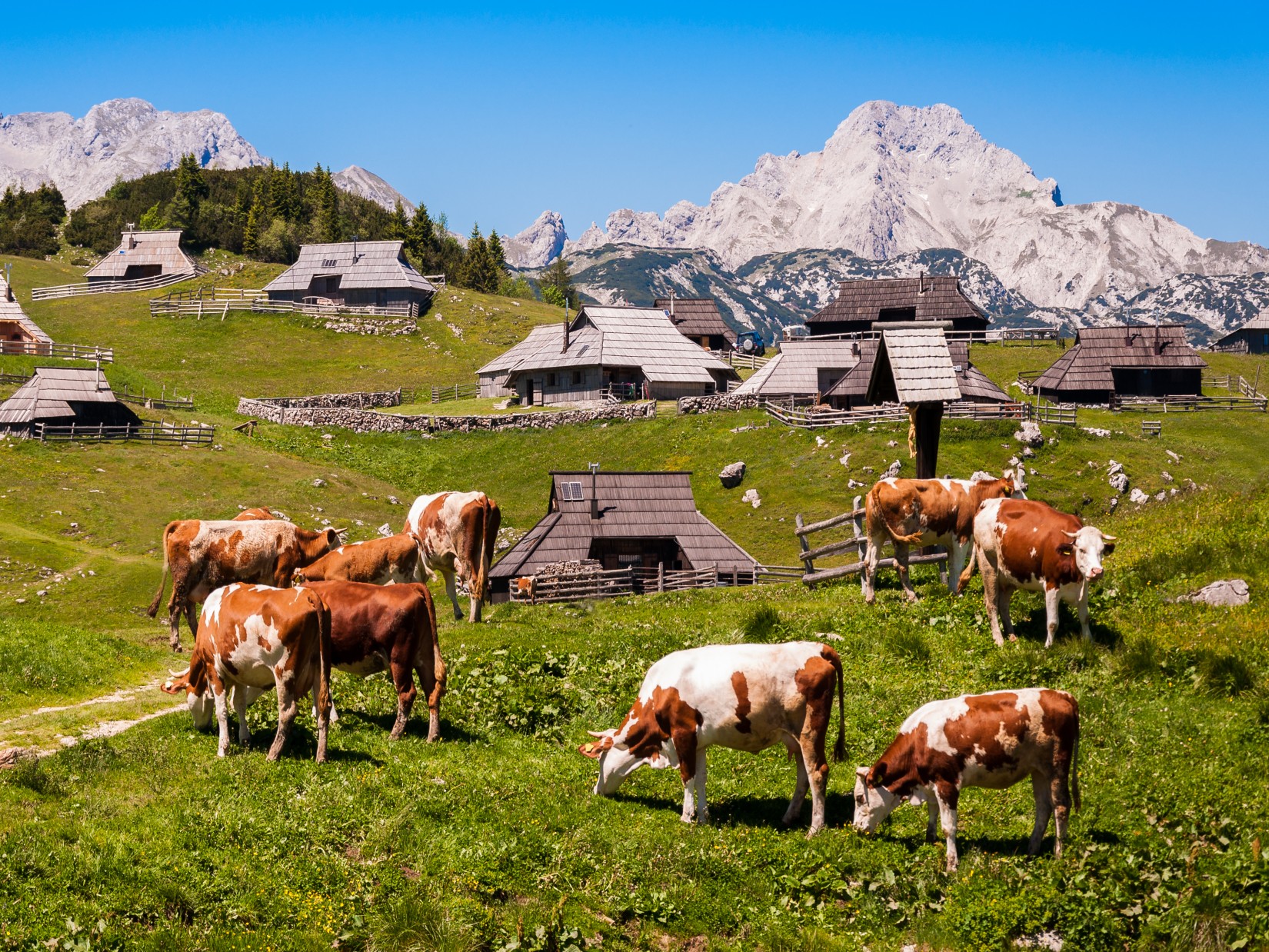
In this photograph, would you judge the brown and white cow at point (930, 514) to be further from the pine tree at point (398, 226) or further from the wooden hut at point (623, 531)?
the pine tree at point (398, 226)

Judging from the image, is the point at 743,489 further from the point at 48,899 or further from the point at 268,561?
the point at 48,899

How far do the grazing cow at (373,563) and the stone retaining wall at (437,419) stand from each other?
4328 centimetres

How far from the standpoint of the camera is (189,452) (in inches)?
2162

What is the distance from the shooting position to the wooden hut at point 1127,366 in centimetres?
7312

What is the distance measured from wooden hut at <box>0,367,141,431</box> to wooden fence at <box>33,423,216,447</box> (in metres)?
0.46

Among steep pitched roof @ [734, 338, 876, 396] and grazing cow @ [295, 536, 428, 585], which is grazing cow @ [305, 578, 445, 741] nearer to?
grazing cow @ [295, 536, 428, 585]

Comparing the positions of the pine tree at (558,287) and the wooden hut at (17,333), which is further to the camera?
the pine tree at (558,287)

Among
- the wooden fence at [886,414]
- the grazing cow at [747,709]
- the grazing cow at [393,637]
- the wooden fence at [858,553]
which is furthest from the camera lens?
the wooden fence at [886,414]

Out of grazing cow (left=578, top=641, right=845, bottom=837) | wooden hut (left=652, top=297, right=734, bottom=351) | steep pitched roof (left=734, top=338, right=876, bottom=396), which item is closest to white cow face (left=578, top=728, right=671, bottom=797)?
grazing cow (left=578, top=641, right=845, bottom=837)

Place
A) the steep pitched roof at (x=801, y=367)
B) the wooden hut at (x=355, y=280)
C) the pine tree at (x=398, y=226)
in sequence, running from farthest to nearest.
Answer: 1. the pine tree at (x=398, y=226)
2. the wooden hut at (x=355, y=280)
3. the steep pitched roof at (x=801, y=367)

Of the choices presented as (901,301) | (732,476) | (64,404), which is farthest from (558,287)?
(732,476)

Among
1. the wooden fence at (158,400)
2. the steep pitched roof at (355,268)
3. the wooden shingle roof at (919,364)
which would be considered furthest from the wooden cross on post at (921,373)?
the steep pitched roof at (355,268)

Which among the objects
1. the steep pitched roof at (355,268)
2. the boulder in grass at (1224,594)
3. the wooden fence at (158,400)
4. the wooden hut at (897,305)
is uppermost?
the steep pitched roof at (355,268)

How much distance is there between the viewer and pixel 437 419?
67938 millimetres
